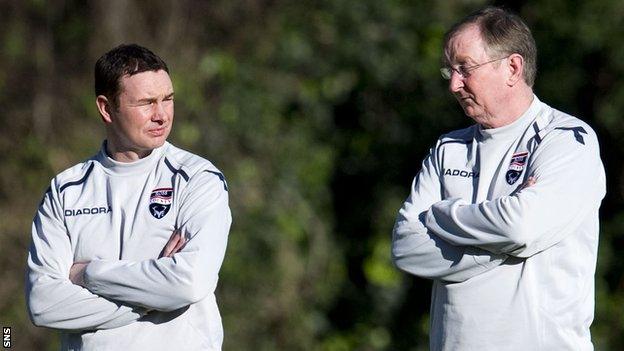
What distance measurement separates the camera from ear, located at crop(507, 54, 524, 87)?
16.2ft

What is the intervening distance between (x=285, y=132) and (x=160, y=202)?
6.00 m

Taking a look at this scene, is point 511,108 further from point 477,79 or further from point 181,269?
point 181,269

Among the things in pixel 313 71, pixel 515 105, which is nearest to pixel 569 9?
pixel 313 71

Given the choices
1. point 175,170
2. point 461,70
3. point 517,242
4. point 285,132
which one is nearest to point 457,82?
point 461,70

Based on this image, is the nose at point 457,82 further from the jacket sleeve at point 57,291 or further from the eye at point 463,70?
the jacket sleeve at point 57,291

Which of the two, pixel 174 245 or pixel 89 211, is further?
pixel 89 211

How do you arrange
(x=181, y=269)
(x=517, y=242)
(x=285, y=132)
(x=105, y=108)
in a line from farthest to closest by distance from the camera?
(x=285, y=132) → (x=105, y=108) → (x=181, y=269) → (x=517, y=242)

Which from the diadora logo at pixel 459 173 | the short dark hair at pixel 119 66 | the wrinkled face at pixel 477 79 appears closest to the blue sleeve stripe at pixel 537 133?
the wrinkled face at pixel 477 79

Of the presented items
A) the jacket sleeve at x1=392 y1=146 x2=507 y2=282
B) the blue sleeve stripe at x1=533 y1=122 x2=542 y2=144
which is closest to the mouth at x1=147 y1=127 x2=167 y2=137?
the jacket sleeve at x1=392 y1=146 x2=507 y2=282

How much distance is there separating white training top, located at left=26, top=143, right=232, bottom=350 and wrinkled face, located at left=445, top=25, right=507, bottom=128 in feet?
3.41

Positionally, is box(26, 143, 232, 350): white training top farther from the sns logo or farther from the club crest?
the club crest

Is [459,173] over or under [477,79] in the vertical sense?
under

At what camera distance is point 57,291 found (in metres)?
4.97

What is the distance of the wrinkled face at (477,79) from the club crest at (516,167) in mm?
186
